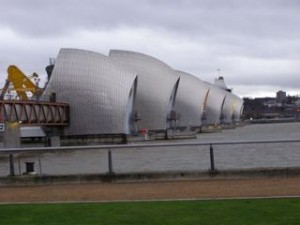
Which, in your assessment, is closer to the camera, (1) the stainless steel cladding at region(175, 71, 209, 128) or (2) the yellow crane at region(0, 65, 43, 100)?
(2) the yellow crane at region(0, 65, 43, 100)

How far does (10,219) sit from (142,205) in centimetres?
242

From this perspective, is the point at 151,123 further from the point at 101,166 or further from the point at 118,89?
the point at 101,166

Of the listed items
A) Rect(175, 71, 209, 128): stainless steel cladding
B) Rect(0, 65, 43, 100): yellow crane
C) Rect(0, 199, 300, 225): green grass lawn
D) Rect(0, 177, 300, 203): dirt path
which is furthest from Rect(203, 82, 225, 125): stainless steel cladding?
Rect(0, 199, 300, 225): green grass lawn

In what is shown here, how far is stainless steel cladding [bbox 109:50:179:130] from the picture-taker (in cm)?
10756

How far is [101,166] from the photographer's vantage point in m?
18.8

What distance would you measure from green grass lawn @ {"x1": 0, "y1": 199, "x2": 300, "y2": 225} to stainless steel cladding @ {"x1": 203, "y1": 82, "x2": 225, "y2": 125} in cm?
15928

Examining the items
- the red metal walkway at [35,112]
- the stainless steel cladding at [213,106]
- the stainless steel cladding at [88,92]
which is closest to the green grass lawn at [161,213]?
the red metal walkway at [35,112]

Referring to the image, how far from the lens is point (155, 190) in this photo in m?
13.5

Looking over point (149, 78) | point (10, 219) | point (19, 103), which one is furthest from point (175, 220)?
point (149, 78)

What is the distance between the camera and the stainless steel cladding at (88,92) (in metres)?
90.4

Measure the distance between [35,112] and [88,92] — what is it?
11.7 metres

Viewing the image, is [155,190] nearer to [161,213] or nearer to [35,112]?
[161,213]

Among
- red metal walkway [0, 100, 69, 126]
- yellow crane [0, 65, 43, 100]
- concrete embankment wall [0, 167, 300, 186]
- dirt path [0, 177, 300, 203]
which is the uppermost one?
yellow crane [0, 65, 43, 100]

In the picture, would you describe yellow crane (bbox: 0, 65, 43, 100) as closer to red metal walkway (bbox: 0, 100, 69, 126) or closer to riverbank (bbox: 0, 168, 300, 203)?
red metal walkway (bbox: 0, 100, 69, 126)
